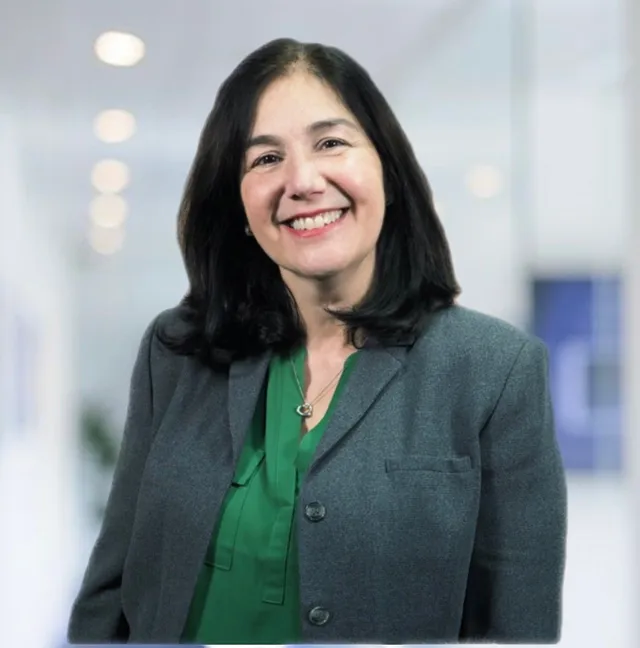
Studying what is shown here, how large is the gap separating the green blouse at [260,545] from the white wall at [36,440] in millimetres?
277

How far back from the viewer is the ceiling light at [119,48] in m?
1.71

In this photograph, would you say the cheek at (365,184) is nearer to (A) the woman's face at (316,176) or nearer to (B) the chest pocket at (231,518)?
(A) the woman's face at (316,176)

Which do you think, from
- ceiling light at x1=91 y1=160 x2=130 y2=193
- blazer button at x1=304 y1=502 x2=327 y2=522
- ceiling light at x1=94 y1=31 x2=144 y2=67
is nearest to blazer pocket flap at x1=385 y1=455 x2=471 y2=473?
blazer button at x1=304 y1=502 x2=327 y2=522

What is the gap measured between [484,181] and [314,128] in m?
0.34

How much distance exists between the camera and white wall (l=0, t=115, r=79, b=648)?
1696 mm

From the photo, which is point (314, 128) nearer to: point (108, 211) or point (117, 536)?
point (108, 211)

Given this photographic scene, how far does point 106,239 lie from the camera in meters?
1.71

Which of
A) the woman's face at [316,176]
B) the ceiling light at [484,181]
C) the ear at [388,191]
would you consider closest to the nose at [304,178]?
the woman's face at [316,176]

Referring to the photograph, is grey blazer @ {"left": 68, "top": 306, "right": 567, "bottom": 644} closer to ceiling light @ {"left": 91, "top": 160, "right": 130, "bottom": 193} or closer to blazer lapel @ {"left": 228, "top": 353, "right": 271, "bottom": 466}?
blazer lapel @ {"left": 228, "top": 353, "right": 271, "bottom": 466}

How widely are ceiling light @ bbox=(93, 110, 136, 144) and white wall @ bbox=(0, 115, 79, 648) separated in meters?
0.16

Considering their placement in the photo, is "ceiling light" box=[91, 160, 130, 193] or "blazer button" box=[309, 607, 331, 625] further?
"ceiling light" box=[91, 160, 130, 193]

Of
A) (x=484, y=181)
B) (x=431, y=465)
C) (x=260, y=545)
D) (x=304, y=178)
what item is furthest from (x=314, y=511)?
(x=484, y=181)

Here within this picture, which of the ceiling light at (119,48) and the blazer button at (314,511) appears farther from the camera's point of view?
the ceiling light at (119,48)

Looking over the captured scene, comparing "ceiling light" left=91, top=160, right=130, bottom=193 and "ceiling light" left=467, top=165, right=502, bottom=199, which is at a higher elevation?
"ceiling light" left=467, top=165, right=502, bottom=199
